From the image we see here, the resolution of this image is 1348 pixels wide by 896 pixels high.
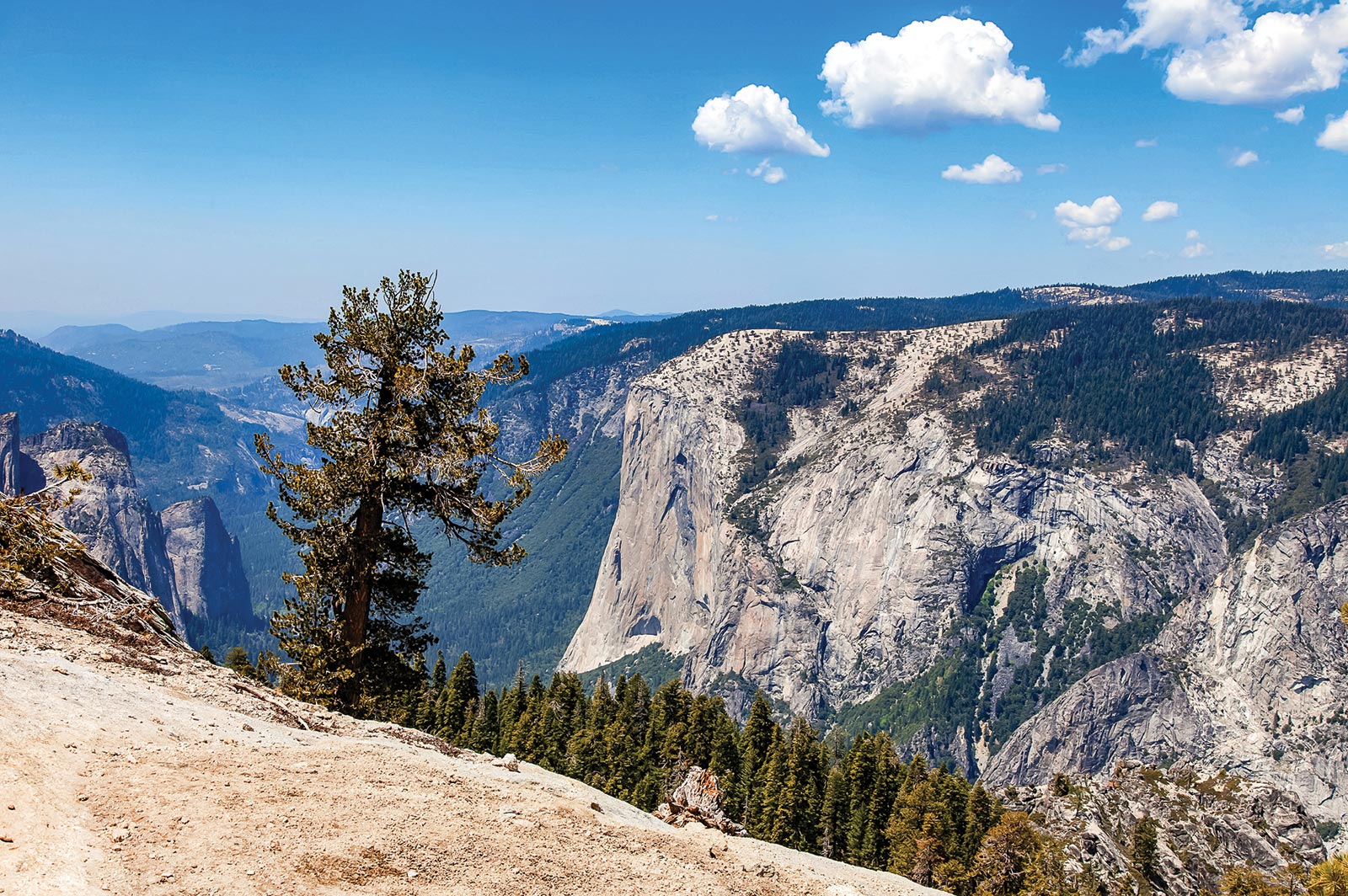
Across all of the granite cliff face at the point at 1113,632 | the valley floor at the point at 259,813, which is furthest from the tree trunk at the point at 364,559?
the granite cliff face at the point at 1113,632

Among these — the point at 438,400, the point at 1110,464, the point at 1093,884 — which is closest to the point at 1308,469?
the point at 1110,464

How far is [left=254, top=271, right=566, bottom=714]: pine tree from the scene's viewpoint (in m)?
21.0

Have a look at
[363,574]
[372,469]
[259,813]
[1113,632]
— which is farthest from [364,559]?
[1113,632]

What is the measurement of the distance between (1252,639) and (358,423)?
176m

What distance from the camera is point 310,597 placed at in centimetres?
2209

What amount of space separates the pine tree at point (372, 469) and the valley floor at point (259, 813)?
6384 millimetres

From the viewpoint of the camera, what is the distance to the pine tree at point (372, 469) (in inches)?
827

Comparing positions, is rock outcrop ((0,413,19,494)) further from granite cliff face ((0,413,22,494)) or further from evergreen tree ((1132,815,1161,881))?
evergreen tree ((1132,815,1161,881))

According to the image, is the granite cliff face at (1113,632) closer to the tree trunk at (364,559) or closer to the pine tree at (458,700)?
the pine tree at (458,700)

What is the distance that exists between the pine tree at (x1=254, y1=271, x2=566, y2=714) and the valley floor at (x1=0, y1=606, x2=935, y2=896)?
20.9 feet

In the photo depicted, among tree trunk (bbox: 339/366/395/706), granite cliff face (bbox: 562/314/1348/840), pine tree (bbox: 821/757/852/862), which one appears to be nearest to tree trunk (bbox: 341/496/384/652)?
tree trunk (bbox: 339/366/395/706)

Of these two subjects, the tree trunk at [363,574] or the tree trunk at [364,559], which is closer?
the tree trunk at [364,559]

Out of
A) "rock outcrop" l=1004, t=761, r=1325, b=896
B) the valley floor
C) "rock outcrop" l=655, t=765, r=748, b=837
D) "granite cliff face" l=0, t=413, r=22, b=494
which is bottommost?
"rock outcrop" l=1004, t=761, r=1325, b=896

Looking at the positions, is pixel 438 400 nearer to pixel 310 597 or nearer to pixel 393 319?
pixel 393 319
